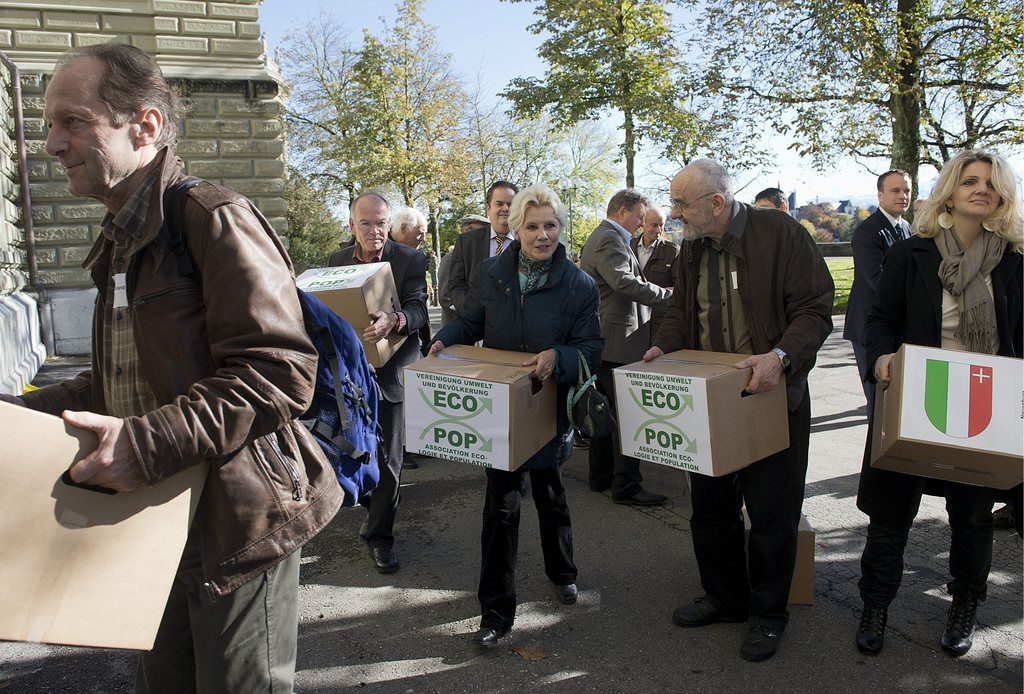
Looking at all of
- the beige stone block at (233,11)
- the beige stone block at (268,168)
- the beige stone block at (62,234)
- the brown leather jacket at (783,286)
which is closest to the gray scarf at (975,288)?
the brown leather jacket at (783,286)

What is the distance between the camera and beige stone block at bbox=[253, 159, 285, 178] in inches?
501

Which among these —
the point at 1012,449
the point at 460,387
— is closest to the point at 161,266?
the point at 460,387

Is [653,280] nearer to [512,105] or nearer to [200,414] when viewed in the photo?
[200,414]

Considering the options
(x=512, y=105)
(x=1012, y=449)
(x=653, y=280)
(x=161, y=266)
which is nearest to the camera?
(x=161, y=266)

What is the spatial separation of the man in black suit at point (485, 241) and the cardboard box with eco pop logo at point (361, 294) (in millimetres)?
1355

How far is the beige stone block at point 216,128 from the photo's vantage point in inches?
486

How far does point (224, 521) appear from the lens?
1.63 m

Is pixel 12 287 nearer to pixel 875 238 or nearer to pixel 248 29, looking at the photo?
pixel 248 29

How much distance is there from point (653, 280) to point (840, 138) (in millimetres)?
11571

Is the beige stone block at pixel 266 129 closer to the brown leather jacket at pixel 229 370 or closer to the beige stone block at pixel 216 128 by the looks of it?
the beige stone block at pixel 216 128

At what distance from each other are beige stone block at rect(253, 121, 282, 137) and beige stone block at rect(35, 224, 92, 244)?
10.1 feet

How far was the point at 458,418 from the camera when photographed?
9.82 feet

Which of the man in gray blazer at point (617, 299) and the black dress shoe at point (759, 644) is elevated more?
the man in gray blazer at point (617, 299)

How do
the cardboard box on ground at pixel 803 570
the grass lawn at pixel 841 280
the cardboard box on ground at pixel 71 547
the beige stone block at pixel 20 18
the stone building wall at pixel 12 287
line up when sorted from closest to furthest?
1. the cardboard box on ground at pixel 71 547
2. the cardboard box on ground at pixel 803 570
3. the stone building wall at pixel 12 287
4. the beige stone block at pixel 20 18
5. the grass lawn at pixel 841 280
